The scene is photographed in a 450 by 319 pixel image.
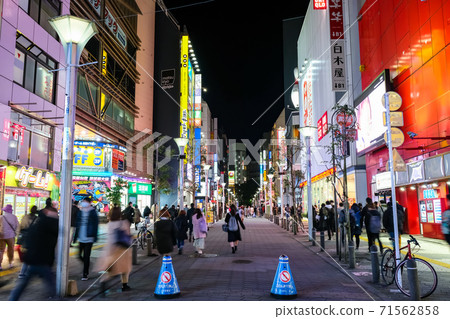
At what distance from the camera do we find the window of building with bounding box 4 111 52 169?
15.9 meters

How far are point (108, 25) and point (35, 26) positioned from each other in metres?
14.4

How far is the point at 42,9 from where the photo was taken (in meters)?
18.4

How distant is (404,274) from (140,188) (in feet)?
120

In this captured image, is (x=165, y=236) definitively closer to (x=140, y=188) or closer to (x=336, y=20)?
(x=336, y=20)

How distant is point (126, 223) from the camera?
7.93 m

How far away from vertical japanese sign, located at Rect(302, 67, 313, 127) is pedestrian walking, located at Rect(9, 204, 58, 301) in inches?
1794

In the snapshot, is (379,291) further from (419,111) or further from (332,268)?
(419,111)

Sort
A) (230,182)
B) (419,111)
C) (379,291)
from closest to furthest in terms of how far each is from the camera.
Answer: (379,291), (419,111), (230,182)

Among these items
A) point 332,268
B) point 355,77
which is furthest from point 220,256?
point 355,77

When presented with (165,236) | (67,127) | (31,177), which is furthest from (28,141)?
(67,127)

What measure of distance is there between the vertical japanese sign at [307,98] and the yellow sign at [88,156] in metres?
30.7

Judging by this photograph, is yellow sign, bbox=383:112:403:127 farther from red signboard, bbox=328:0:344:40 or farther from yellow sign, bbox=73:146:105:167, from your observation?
red signboard, bbox=328:0:344:40

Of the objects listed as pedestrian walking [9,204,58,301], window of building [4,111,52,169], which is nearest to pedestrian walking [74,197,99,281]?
pedestrian walking [9,204,58,301]

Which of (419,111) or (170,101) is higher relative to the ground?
(170,101)
